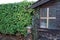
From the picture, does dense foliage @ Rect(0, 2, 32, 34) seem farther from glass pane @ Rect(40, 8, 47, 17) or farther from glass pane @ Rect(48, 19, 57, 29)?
glass pane @ Rect(48, 19, 57, 29)

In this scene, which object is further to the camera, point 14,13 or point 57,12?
point 14,13

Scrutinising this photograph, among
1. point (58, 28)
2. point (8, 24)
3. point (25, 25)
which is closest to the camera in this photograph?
point (58, 28)

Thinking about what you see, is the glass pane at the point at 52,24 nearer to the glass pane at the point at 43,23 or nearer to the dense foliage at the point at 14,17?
the glass pane at the point at 43,23

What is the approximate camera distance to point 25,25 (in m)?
11.7

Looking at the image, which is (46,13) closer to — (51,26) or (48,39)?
(51,26)

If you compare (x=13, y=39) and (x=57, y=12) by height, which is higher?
(x=57, y=12)

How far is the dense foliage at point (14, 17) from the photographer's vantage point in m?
11.7

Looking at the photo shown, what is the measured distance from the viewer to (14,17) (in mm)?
12250

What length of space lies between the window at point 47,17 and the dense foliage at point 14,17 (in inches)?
80.7

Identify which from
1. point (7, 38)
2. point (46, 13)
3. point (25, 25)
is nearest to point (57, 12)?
point (46, 13)

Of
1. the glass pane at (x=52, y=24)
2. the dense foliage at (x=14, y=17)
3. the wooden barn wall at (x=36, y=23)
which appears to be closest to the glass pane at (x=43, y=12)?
→ the wooden barn wall at (x=36, y=23)

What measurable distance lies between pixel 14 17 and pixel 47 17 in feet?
11.4

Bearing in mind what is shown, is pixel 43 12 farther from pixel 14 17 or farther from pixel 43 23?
pixel 14 17

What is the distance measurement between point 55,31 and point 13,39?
417cm
